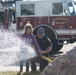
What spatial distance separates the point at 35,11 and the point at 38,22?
0.53m

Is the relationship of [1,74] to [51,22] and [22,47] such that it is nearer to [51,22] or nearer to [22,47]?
[22,47]

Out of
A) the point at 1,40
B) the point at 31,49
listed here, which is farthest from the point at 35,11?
the point at 31,49

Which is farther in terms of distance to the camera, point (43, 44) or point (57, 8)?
point (57, 8)

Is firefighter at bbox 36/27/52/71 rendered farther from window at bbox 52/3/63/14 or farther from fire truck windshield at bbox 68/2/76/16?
fire truck windshield at bbox 68/2/76/16

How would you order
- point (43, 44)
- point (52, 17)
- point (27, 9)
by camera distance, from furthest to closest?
point (27, 9)
point (52, 17)
point (43, 44)

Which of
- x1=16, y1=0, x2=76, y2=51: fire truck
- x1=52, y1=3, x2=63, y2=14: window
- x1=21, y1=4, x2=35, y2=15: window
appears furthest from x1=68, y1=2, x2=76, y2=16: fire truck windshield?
x1=21, y1=4, x2=35, y2=15: window

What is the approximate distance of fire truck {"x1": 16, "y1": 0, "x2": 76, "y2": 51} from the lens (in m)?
15.5

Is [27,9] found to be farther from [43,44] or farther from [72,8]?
[43,44]

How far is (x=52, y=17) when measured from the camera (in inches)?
608

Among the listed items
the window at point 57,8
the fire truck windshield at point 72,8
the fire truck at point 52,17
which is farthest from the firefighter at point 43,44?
the fire truck windshield at point 72,8

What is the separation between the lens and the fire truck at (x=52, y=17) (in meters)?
15.5

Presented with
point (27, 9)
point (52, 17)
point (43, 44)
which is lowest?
point (43, 44)

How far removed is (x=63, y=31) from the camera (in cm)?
1553

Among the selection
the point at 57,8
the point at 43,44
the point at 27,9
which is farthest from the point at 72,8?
the point at 43,44
